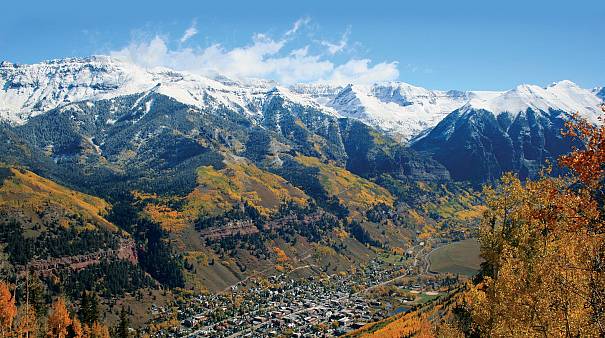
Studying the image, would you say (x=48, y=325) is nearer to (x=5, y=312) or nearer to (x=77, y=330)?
(x=77, y=330)

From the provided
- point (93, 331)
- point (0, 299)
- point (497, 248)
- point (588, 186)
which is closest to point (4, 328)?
point (0, 299)

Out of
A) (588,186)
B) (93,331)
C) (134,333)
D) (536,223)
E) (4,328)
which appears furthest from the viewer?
(134,333)

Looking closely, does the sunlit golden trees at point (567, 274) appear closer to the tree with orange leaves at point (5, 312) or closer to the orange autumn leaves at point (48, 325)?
the tree with orange leaves at point (5, 312)

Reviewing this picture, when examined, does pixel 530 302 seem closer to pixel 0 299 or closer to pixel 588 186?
pixel 588 186

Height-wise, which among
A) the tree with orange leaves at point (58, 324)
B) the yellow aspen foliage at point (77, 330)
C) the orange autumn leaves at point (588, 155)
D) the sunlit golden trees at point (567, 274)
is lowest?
the yellow aspen foliage at point (77, 330)

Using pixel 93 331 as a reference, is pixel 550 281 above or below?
above

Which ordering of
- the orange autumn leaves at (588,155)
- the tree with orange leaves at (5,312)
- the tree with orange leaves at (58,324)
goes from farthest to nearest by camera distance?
the tree with orange leaves at (58,324)
the tree with orange leaves at (5,312)
the orange autumn leaves at (588,155)

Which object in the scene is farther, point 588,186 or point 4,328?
point 4,328

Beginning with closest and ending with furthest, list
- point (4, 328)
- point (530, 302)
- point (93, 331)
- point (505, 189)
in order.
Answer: point (530, 302)
point (505, 189)
point (4, 328)
point (93, 331)

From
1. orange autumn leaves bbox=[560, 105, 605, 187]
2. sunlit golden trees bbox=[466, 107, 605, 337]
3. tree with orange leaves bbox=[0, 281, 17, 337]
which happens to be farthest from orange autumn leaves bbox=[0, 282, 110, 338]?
orange autumn leaves bbox=[560, 105, 605, 187]

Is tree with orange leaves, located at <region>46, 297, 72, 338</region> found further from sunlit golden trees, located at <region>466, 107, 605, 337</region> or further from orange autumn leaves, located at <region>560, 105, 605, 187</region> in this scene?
orange autumn leaves, located at <region>560, 105, 605, 187</region>

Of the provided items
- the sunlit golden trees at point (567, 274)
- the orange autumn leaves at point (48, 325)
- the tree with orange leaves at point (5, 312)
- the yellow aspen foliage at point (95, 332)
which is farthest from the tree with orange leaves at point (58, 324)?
the sunlit golden trees at point (567, 274)
